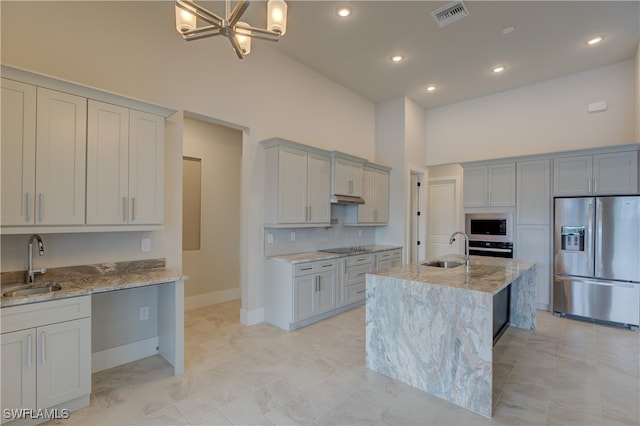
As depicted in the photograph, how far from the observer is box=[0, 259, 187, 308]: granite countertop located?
199cm

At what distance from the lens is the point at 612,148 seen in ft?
12.9

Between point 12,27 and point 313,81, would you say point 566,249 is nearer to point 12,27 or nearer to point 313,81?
point 313,81

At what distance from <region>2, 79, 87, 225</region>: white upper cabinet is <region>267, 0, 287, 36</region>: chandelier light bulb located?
1572 mm

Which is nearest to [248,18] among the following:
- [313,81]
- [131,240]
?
[313,81]

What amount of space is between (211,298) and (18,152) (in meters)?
3.30

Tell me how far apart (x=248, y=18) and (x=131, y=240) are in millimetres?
2733

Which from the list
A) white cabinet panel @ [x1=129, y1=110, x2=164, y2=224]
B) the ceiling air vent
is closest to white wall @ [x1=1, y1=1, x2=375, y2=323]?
white cabinet panel @ [x1=129, y1=110, x2=164, y2=224]

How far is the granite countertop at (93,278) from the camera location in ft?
6.53

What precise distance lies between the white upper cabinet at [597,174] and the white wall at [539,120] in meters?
0.66

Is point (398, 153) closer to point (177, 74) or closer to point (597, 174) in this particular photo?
point (597, 174)

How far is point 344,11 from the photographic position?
10.8ft

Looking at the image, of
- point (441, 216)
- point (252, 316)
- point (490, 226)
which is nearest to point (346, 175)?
point (252, 316)

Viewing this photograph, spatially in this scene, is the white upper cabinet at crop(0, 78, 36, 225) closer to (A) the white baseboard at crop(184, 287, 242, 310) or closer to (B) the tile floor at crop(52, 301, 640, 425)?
(B) the tile floor at crop(52, 301, 640, 425)

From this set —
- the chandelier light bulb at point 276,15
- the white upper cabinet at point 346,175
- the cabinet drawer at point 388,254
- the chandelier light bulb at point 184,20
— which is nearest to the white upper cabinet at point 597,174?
the cabinet drawer at point 388,254
